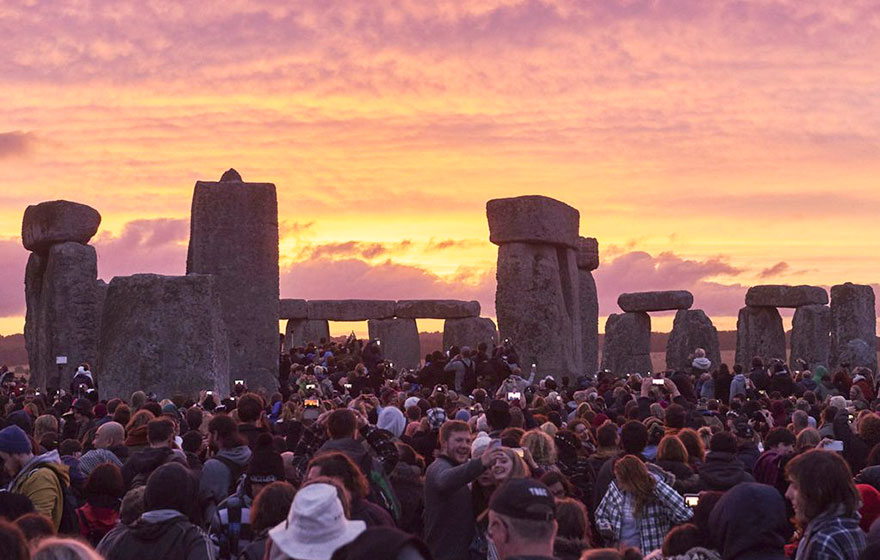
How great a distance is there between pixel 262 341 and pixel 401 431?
10701 mm

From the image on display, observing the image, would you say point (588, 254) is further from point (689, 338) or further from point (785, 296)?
point (785, 296)

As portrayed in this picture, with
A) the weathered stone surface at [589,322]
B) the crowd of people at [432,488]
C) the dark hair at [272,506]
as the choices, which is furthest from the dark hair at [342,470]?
the weathered stone surface at [589,322]

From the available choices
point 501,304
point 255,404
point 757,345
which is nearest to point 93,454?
point 255,404

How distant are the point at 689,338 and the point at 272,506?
2774 cm

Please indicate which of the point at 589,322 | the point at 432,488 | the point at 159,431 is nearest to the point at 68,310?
the point at 589,322

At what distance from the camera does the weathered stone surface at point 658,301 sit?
1282 inches

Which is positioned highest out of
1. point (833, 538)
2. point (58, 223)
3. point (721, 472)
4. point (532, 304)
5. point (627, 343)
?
point (58, 223)

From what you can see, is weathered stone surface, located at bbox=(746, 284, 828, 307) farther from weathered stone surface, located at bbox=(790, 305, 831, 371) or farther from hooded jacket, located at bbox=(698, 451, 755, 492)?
hooded jacket, located at bbox=(698, 451, 755, 492)

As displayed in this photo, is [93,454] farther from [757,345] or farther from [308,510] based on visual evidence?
[757,345]

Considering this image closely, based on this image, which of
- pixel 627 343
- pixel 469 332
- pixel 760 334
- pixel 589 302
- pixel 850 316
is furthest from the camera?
pixel 469 332

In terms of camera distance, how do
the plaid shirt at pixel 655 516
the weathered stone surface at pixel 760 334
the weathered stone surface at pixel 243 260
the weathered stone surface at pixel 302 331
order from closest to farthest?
the plaid shirt at pixel 655 516 < the weathered stone surface at pixel 243 260 < the weathered stone surface at pixel 760 334 < the weathered stone surface at pixel 302 331

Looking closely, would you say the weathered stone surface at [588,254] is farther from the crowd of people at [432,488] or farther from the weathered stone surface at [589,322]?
the crowd of people at [432,488]

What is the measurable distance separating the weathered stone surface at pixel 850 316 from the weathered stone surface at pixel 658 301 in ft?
Result: 12.8

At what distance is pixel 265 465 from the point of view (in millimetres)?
6359
